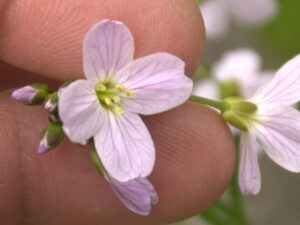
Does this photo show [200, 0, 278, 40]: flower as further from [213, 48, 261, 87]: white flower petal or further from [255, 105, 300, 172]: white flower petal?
[255, 105, 300, 172]: white flower petal

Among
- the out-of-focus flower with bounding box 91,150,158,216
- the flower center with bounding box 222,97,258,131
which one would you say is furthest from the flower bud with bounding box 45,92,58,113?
the flower center with bounding box 222,97,258,131

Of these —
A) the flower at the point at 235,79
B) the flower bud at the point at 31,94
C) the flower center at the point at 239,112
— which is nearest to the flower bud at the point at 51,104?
the flower bud at the point at 31,94

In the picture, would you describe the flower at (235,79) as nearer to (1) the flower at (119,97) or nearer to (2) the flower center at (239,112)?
(2) the flower center at (239,112)

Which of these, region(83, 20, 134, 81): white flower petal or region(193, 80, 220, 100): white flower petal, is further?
region(193, 80, 220, 100): white flower petal

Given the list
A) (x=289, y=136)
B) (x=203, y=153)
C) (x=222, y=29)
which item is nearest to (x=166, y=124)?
(x=203, y=153)

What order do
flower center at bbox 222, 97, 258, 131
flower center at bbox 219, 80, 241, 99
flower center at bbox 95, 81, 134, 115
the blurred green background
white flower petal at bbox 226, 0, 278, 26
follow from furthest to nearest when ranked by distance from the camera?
the blurred green background < white flower petal at bbox 226, 0, 278, 26 < flower center at bbox 219, 80, 241, 99 < flower center at bbox 222, 97, 258, 131 < flower center at bbox 95, 81, 134, 115

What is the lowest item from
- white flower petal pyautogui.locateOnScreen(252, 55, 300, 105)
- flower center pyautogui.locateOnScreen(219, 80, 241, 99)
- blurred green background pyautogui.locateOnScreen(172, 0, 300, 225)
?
blurred green background pyautogui.locateOnScreen(172, 0, 300, 225)

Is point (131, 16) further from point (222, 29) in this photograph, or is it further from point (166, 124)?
point (222, 29)
